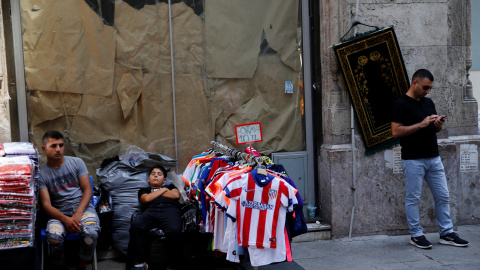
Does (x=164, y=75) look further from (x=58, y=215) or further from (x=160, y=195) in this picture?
(x=58, y=215)

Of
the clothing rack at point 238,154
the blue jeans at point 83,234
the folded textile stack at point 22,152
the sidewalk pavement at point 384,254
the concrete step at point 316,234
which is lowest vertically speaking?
the sidewalk pavement at point 384,254

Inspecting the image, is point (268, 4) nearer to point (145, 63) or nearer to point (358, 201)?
point (145, 63)

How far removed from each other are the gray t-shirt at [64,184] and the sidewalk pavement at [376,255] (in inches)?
36.2

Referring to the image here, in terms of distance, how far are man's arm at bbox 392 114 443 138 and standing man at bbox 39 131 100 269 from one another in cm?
360

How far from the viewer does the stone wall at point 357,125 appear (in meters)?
6.74

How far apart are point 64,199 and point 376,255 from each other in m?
3.61

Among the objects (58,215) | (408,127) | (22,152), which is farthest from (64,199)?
(408,127)

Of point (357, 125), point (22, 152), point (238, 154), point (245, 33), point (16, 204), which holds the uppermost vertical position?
point (245, 33)

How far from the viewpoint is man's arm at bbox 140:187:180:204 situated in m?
5.54

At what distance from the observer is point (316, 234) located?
6.75 metres

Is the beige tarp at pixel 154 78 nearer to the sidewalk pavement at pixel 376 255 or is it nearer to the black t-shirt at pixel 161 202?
the black t-shirt at pixel 161 202

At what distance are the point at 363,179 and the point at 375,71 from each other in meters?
1.44

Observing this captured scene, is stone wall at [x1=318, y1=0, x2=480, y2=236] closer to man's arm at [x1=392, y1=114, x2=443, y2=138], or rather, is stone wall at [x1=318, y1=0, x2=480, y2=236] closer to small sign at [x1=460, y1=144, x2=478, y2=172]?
small sign at [x1=460, y1=144, x2=478, y2=172]

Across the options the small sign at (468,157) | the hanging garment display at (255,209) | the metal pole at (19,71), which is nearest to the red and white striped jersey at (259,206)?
the hanging garment display at (255,209)
